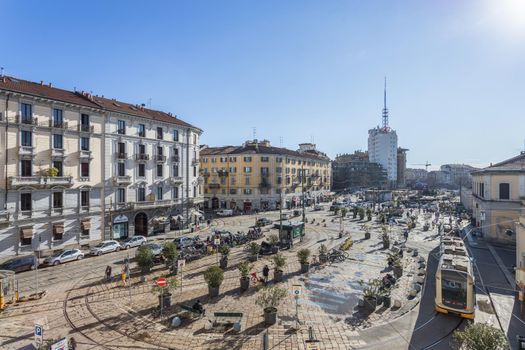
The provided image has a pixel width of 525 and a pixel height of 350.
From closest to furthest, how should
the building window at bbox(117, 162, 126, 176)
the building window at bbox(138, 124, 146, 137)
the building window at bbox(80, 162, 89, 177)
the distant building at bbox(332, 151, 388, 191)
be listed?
the building window at bbox(80, 162, 89, 177) < the building window at bbox(117, 162, 126, 176) < the building window at bbox(138, 124, 146, 137) < the distant building at bbox(332, 151, 388, 191)

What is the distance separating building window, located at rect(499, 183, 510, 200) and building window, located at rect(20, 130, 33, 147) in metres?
56.4

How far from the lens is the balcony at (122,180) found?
40.8m

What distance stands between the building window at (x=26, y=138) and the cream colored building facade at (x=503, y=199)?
54607 mm

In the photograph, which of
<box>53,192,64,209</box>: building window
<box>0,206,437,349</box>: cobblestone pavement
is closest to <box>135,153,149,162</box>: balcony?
<box>53,192,64,209</box>: building window

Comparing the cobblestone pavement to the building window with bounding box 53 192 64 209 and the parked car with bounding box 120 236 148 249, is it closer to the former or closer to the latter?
the parked car with bounding box 120 236 148 249

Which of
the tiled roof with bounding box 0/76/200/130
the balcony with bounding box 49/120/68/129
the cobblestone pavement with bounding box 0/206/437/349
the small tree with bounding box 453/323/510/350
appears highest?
the tiled roof with bounding box 0/76/200/130

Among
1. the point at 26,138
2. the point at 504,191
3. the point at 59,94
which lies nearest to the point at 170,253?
the point at 26,138

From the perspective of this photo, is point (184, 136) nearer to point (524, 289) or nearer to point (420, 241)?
point (420, 241)

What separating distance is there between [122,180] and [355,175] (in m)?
126

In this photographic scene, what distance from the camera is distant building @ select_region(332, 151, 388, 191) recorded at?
148m

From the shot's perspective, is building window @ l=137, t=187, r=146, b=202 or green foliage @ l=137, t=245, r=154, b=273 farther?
building window @ l=137, t=187, r=146, b=202

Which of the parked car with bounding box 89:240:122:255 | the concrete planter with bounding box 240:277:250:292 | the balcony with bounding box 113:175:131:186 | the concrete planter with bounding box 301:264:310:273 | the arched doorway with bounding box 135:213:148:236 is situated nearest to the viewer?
the concrete planter with bounding box 240:277:250:292

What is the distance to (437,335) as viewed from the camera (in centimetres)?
1658

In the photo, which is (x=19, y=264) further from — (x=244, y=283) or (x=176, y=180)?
(x=176, y=180)
